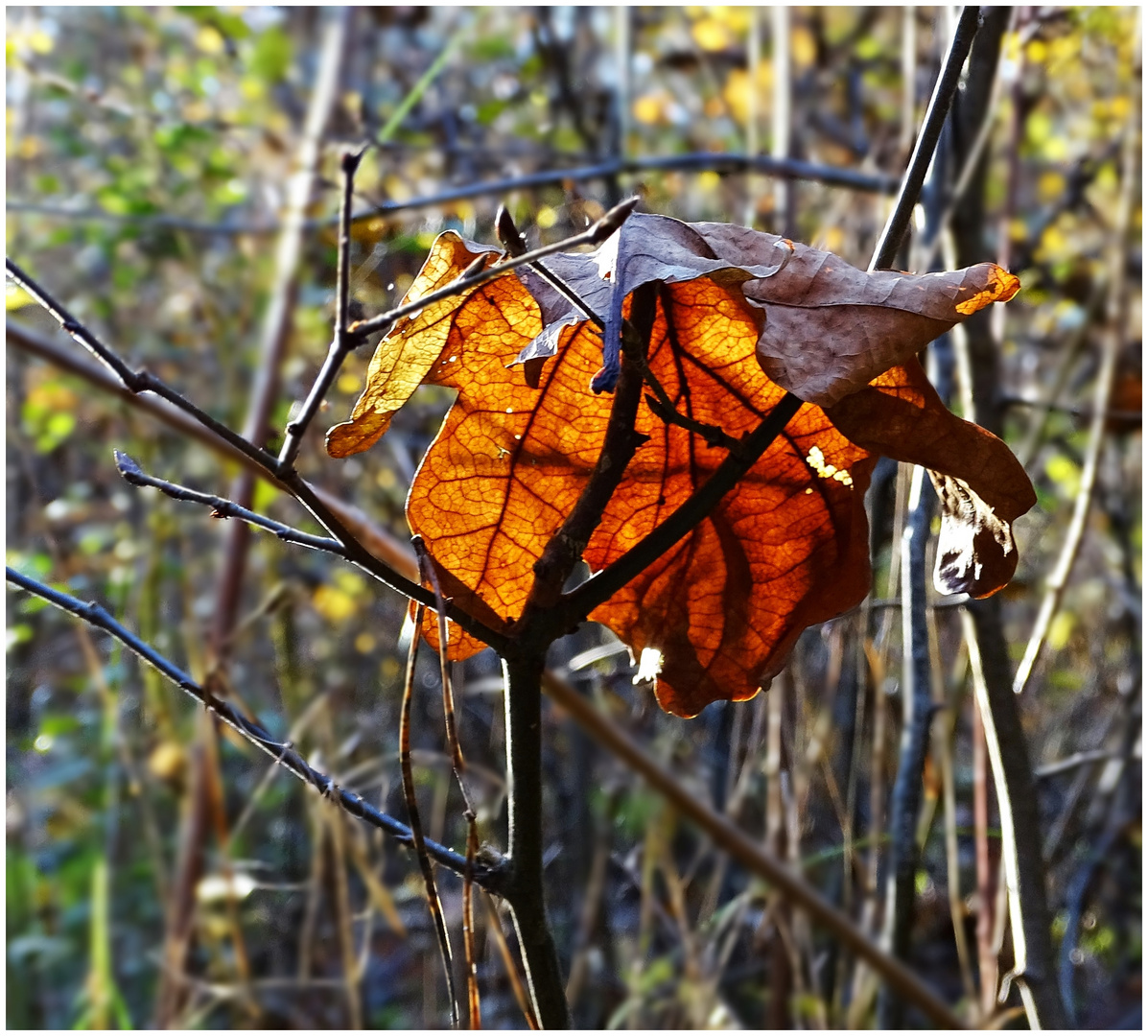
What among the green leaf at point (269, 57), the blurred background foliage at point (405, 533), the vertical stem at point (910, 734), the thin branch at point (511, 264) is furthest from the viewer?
the green leaf at point (269, 57)

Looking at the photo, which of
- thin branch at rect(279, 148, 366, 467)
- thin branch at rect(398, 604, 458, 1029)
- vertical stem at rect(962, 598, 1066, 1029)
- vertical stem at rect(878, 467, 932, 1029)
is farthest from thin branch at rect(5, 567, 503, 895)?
vertical stem at rect(962, 598, 1066, 1029)

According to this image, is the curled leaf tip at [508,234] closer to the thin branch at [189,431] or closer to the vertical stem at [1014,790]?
the thin branch at [189,431]

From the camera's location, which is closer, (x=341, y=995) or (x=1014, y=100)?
(x=1014, y=100)

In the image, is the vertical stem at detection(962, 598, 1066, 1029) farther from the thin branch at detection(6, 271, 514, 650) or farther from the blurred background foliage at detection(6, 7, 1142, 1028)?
the thin branch at detection(6, 271, 514, 650)

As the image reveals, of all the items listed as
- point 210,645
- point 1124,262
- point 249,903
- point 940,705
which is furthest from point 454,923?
point 1124,262

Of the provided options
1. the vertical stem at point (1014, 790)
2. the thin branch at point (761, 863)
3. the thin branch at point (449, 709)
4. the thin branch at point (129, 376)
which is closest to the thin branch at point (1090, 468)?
the vertical stem at point (1014, 790)

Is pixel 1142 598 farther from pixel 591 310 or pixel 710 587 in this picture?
pixel 591 310

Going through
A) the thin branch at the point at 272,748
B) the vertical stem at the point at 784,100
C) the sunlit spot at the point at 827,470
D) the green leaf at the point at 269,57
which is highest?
the green leaf at the point at 269,57
